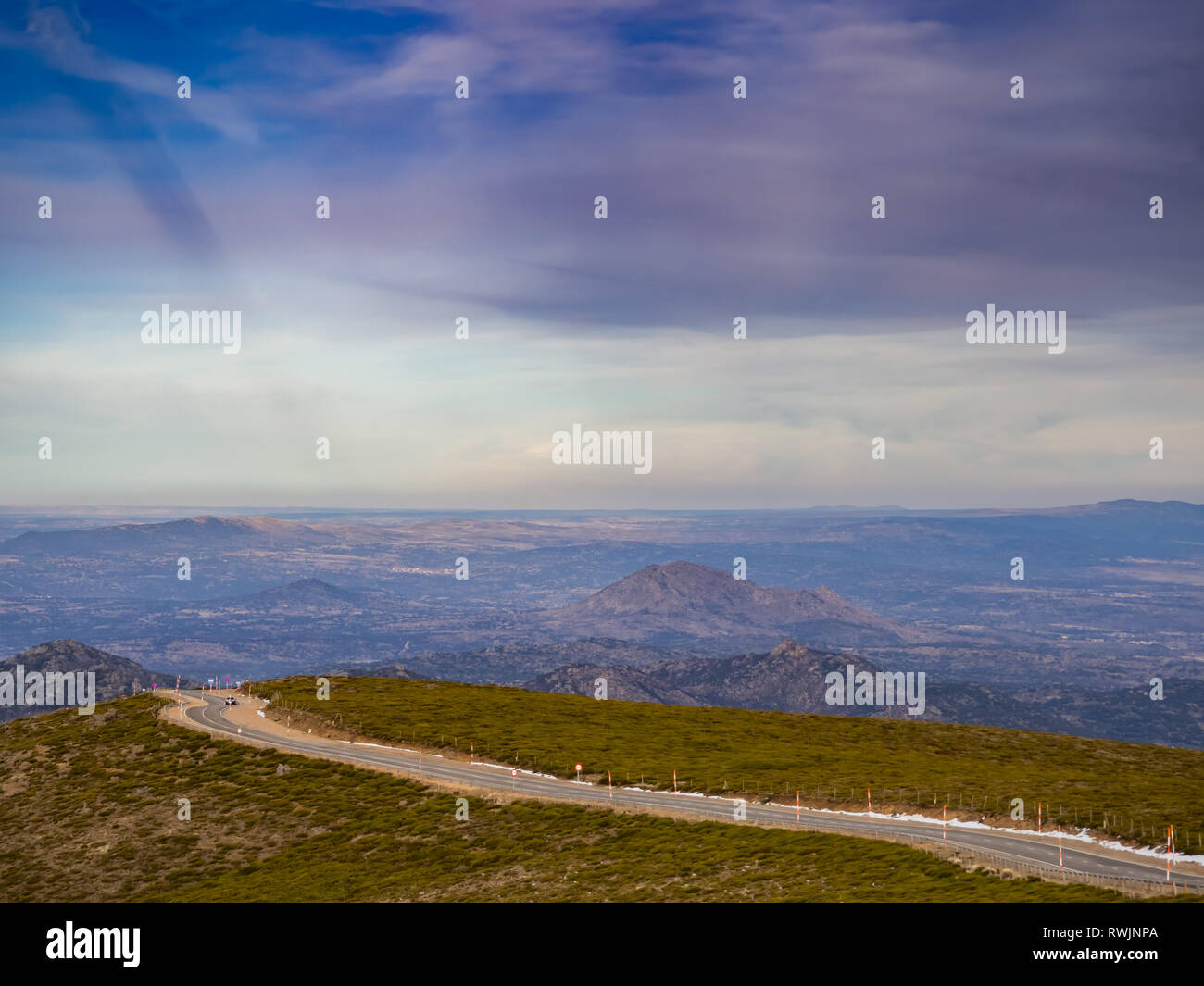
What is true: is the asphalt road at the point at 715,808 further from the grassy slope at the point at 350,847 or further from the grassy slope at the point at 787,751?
the grassy slope at the point at 787,751

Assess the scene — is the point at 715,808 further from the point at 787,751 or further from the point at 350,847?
the point at 787,751

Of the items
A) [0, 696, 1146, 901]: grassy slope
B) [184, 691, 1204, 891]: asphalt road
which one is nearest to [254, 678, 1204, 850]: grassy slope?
[184, 691, 1204, 891]: asphalt road

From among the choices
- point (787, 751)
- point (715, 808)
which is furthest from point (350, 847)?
point (787, 751)

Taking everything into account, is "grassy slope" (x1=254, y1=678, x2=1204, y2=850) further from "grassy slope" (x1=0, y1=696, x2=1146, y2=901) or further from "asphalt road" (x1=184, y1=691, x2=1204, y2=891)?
"grassy slope" (x1=0, y1=696, x2=1146, y2=901)

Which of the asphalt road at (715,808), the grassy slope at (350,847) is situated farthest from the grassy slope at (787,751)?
the grassy slope at (350,847)
